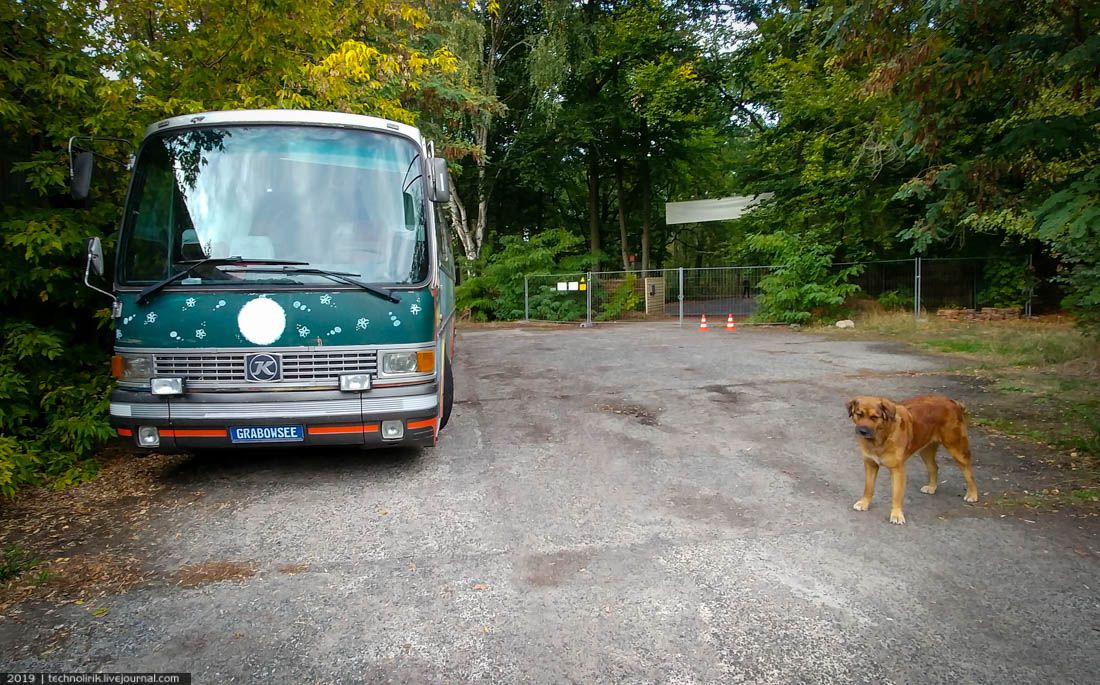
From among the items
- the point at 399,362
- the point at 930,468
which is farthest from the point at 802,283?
the point at 399,362

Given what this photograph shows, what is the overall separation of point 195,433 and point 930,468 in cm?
546

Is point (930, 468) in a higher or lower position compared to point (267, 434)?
lower

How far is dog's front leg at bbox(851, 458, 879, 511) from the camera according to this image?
4.48m

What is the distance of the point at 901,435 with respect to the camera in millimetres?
4293

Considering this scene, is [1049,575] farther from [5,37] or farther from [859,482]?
[5,37]

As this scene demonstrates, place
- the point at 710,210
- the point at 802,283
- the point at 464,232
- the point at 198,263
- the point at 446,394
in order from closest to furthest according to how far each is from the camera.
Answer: the point at 198,263 < the point at 446,394 < the point at 802,283 < the point at 710,210 < the point at 464,232

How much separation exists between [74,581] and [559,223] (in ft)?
105

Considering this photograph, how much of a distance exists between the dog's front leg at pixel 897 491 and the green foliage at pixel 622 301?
19199mm

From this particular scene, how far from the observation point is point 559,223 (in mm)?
34562

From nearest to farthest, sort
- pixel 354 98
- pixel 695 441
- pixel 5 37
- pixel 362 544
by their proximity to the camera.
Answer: pixel 362 544, pixel 5 37, pixel 695 441, pixel 354 98

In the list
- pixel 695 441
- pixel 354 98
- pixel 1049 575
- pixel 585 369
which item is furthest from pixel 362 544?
pixel 585 369

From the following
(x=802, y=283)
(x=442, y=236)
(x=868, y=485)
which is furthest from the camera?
(x=802, y=283)

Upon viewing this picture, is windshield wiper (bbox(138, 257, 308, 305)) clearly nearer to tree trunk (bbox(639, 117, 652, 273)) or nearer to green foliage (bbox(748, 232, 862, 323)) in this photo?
green foliage (bbox(748, 232, 862, 323))

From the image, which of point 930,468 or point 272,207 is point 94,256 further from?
point 930,468
